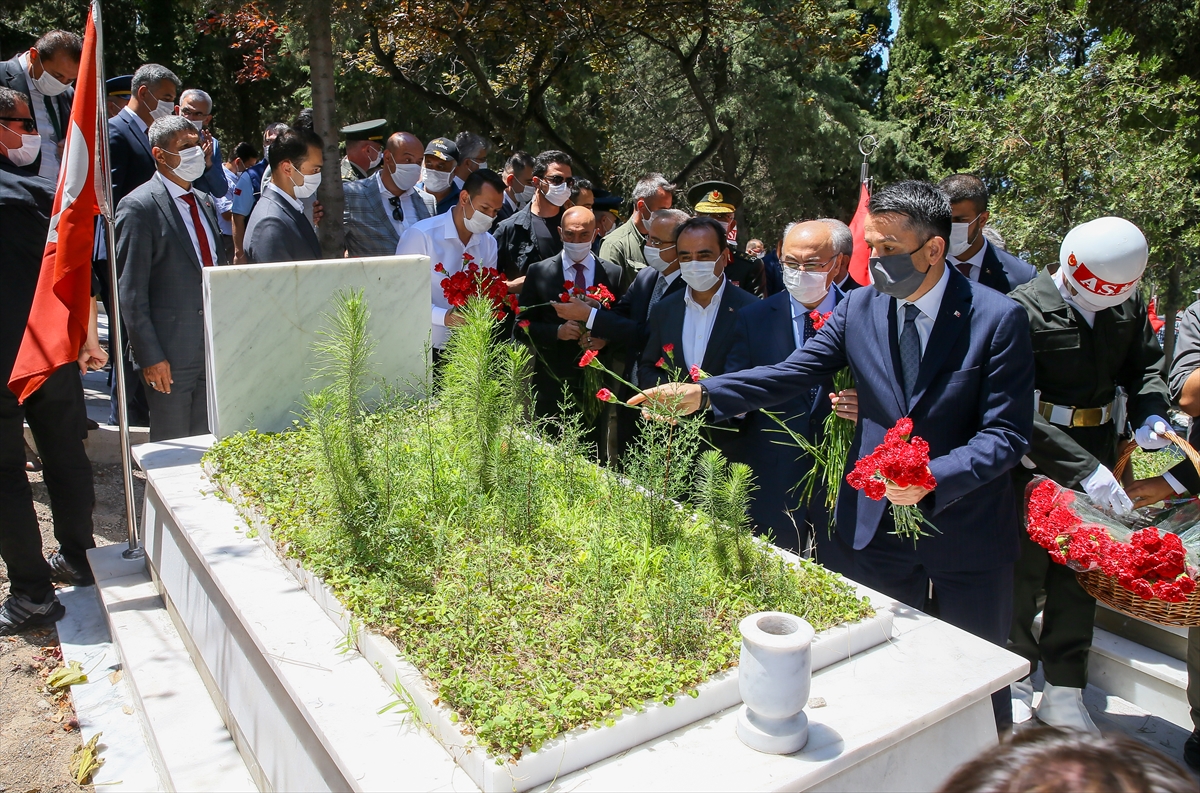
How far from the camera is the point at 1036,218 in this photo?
8.55 metres

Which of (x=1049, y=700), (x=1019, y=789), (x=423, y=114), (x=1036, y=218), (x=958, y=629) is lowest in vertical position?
(x=1049, y=700)

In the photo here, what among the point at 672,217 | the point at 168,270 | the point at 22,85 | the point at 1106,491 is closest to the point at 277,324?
the point at 168,270

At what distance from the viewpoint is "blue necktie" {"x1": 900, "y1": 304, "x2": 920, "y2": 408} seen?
3.10 m

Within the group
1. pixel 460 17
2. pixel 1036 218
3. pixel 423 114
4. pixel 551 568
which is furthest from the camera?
pixel 423 114

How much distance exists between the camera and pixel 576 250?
18.1 ft

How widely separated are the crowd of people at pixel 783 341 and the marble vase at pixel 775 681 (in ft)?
2.40

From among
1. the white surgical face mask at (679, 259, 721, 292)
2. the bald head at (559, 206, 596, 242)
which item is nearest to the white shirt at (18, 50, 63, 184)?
the bald head at (559, 206, 596, 242)

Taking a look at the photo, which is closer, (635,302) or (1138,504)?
(1138,504)

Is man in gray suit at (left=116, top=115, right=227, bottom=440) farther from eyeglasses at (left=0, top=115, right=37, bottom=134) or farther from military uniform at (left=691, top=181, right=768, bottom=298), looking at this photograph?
military uniform at (left=691, top=181, right=768, bottom=298)

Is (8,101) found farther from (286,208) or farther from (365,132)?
(365,132)

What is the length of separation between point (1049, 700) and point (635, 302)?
3.02 meters

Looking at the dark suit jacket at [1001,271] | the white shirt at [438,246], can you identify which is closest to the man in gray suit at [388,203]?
the white shirt at [438,246]

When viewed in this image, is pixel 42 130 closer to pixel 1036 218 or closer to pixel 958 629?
pixel 958 629

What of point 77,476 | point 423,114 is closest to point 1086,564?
point 77,476
